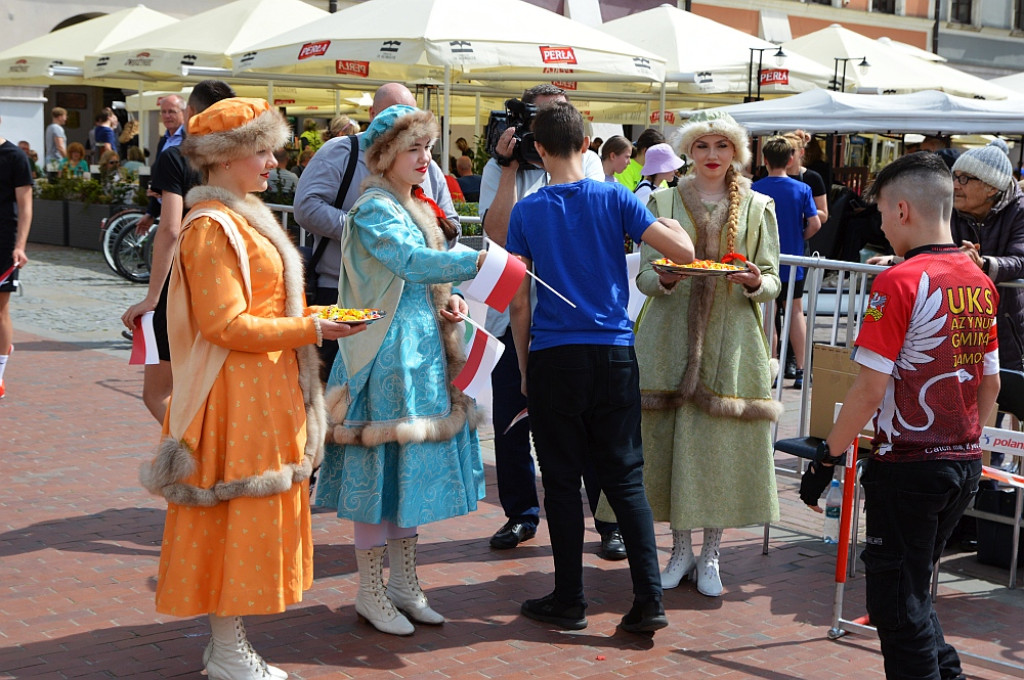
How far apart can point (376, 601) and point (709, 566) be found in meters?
1.50

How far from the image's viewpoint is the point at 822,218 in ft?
37.0

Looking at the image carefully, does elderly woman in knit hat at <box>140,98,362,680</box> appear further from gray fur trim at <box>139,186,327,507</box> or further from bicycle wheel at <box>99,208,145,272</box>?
bicycle wheel at <box>99,208,145,272</box>

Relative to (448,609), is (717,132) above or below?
above

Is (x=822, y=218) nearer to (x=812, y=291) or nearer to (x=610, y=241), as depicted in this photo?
(x=812, y=291)

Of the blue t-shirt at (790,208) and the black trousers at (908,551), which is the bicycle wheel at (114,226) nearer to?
the blue t-shirt at (790,208)

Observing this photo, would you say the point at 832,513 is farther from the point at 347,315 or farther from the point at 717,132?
the point at 347,315

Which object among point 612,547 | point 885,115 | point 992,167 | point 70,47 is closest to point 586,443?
point 612,547

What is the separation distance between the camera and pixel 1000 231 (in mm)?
5797

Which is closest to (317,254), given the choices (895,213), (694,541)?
(694,541)

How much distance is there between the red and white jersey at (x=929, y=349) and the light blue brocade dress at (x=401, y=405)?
150cm

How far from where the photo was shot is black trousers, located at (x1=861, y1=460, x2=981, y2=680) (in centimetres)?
376

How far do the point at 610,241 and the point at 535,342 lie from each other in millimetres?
487

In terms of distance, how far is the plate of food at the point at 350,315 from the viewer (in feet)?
13.1

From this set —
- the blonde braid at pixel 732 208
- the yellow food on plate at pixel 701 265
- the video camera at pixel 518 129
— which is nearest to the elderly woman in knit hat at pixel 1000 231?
the blonde braid at pixel 732 208
